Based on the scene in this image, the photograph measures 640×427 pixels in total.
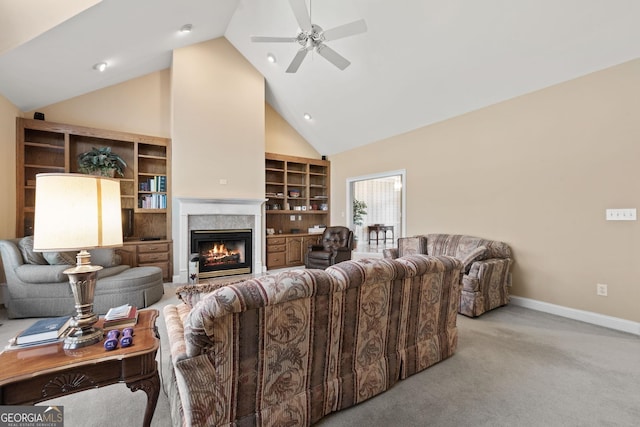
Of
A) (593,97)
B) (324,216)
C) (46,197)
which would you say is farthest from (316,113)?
(46,197)

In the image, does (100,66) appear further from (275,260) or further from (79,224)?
(275,260)

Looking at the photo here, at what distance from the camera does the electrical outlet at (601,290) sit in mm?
3122

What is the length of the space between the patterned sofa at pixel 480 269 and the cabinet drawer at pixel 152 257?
455 cm

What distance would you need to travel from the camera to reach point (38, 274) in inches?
123

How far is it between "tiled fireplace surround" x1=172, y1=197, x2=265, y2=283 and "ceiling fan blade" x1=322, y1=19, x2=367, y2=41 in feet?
11.2

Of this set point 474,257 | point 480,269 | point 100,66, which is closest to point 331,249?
point 474,257

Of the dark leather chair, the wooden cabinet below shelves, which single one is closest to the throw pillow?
the wooden cabinet below shelves

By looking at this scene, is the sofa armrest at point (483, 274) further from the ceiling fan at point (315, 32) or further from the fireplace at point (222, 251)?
the fireplace at point (222, 251)

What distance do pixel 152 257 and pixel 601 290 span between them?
6.29 metres

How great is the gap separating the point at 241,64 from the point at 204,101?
3.72ft

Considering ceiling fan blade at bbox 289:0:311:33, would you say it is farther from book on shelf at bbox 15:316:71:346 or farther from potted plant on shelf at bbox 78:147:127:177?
potted plant on shelf at bbox 78:147:127:177

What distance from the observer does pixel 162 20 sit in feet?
13.0

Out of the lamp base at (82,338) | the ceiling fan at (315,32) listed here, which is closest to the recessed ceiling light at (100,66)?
the ceiling fan at (315,32)

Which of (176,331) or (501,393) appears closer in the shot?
(176,331)
